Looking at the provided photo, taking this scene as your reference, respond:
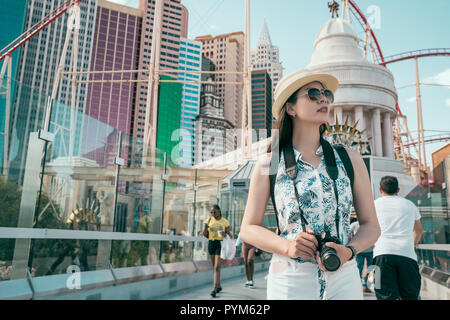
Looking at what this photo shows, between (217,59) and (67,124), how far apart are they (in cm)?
10571

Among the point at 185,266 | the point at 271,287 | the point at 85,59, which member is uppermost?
the point at 85,59

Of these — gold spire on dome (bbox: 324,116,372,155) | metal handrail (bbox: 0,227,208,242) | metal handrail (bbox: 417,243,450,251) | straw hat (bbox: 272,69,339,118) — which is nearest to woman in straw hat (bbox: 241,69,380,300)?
straw hat (bbox: 272,69,339,118)

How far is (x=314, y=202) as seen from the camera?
1504 millimetres

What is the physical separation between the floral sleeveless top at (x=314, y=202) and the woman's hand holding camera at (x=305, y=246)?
113 millimetres

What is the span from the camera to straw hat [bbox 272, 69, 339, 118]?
1.69 metres

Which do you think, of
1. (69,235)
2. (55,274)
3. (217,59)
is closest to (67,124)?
(69,235)

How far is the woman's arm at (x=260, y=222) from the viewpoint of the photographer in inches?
56.2

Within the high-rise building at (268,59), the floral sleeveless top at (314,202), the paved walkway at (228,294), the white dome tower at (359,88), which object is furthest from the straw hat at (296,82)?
the high-rise building at (268,59)

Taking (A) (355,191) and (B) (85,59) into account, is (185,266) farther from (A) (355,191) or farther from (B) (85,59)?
A: (B) (85,59)

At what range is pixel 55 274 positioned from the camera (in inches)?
181

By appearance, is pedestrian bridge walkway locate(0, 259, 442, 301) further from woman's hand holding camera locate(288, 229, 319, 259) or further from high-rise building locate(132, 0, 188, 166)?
woman's hand holding camera locate(288, 229, 319, 259)

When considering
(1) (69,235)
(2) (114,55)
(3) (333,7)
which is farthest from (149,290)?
(2) (114,55)

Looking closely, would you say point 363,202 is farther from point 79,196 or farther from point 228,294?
point 228,294

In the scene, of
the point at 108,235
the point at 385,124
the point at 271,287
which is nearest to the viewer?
the point at 271,287
